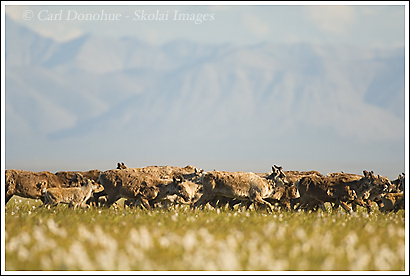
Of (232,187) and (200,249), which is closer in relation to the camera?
(200,249)

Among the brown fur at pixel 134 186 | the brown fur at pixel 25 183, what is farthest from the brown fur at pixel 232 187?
the brown fur at pixel 25 183

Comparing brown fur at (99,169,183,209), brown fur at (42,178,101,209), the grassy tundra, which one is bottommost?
the grassy tundra

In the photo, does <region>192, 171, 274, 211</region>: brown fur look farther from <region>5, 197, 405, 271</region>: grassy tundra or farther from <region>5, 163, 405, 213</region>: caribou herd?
<region>5, 197, 405, 271</region>: grassy tundra

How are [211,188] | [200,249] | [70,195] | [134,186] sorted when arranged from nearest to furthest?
[200,249]
[70,195]
[211,188]
[134,186]

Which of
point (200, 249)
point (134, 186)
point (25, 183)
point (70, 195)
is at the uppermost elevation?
point (134, 186)

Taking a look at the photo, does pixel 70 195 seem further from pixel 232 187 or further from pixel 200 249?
pixel 200 249

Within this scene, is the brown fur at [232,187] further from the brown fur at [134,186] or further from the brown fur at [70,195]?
the brown fur at [70,195]

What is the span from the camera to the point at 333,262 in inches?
269

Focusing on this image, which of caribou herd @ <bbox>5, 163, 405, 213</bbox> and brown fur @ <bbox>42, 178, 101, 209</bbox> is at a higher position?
caribou herd @ <bbox>5, 163, 405, 213</bbox>

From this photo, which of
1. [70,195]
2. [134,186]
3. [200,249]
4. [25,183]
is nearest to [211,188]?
[134,186]

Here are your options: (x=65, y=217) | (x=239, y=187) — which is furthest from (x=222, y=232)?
(x=239, y=187)

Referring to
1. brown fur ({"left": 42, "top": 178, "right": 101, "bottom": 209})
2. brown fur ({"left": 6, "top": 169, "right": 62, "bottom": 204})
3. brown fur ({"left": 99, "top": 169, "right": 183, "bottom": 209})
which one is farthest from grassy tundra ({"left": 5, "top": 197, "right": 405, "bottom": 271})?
brown fur ({"left": 6, "top": 169, "right": 62, "bottom": 204})

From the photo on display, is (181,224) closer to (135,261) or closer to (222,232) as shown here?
(222,232)

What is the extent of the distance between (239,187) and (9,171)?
8700 millimetres
